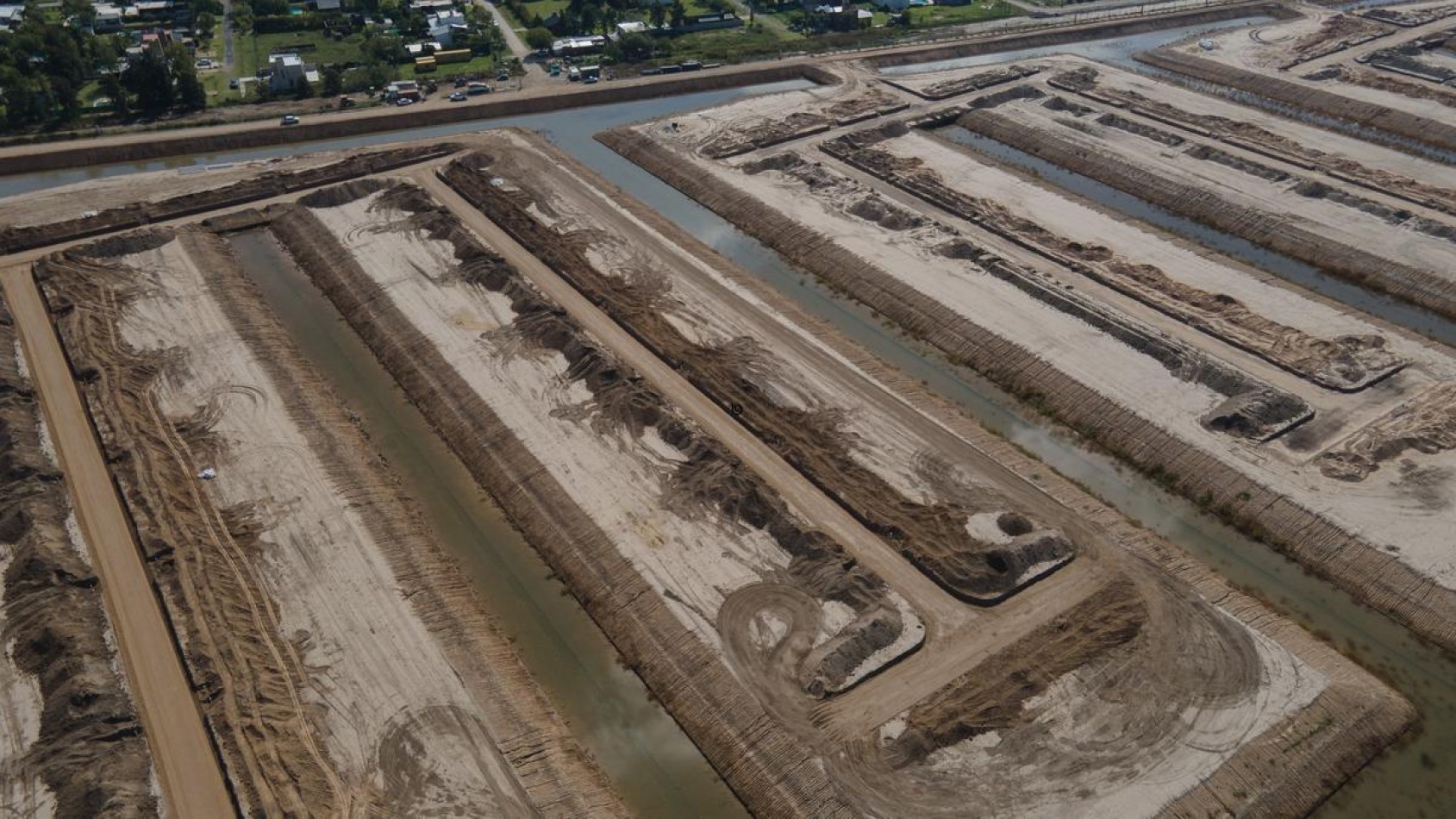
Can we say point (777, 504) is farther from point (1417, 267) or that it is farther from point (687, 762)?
point (1417, 267)

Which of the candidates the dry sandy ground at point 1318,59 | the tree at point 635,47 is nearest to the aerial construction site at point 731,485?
the dry sandy ground at point 1318,59

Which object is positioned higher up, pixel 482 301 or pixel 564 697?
pixel 482 301

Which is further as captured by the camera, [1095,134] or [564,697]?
[1095,134]

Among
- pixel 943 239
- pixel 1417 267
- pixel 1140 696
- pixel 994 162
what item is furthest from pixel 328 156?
pixel 1417 267

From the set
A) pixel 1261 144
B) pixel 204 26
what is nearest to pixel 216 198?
pixel 204 26

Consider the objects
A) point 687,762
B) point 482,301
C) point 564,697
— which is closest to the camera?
point 687,762

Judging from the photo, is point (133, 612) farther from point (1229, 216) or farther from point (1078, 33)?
point (1078, 33)

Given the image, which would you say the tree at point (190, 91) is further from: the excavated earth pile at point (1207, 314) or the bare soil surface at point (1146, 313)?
the excavated earth pile at point (1207, 314)
